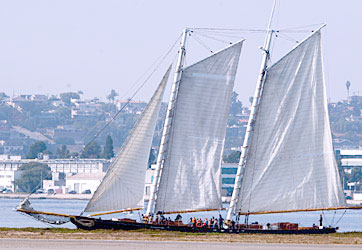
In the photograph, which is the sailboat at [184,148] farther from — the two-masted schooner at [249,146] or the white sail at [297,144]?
the white sail at [297,144]

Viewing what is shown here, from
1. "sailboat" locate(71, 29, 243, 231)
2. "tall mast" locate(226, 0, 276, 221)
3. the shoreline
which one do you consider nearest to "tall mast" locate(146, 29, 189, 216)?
"sailboat" locate(71, 29, 243, 231)

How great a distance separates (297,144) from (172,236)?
328 inches

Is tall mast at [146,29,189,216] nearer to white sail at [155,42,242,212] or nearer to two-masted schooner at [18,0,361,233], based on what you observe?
two-masted schooner at [18,0,361,233]

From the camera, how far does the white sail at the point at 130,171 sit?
5647 cm

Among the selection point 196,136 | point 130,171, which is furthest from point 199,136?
point 130,171

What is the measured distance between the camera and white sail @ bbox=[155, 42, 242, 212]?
189ft

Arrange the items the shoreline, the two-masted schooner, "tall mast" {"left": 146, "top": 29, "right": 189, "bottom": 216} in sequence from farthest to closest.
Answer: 1. "tall mast" {"left": 146, "top": 29, "right": 189, "bottom": 216}
2. the two-masted schooner
3. the shoreline

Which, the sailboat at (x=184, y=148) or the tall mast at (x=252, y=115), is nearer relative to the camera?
the sailboat at (x=184, y=148)

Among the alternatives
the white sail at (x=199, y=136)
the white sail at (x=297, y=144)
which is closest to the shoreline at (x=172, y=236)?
the white sail at (x=297, y=144)

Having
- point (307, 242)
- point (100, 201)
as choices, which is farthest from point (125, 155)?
point (307, 242)

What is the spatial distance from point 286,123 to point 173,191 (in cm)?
663

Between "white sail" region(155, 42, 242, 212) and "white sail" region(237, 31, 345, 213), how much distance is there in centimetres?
206

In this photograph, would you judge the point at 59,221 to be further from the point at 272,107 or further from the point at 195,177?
the point at 272,107

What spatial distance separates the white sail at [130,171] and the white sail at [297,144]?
17.8 ft
